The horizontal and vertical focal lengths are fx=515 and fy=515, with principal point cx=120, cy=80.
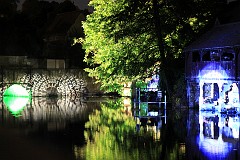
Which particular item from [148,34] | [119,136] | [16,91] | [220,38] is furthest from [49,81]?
[119,136]

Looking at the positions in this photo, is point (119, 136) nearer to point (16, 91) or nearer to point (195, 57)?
point (195, 57)

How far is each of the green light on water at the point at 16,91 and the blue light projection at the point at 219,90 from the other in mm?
24034

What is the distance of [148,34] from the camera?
1453 inches

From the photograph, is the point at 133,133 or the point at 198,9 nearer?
the point at 133,133

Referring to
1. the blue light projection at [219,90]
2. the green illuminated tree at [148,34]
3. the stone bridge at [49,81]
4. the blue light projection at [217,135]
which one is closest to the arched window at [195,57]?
the green illuminated tree at [148,34]

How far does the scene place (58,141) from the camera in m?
19.7

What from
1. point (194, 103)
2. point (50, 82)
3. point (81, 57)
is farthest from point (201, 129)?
point (81, 57)

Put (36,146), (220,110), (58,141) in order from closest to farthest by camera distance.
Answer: (36,146) < (58,141) < (220,110)

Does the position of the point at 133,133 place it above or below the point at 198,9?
below

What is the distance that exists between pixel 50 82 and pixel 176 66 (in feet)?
63.4

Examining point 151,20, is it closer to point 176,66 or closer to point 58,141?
point 176,66

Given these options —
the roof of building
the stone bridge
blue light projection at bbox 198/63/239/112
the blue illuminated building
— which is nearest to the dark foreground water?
blue light projection at bbox 198/63/239/112

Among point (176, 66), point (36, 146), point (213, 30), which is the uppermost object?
point (213, 30)

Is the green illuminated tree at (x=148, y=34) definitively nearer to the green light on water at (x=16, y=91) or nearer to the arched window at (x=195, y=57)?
the arched window at (x=195, y=57)
